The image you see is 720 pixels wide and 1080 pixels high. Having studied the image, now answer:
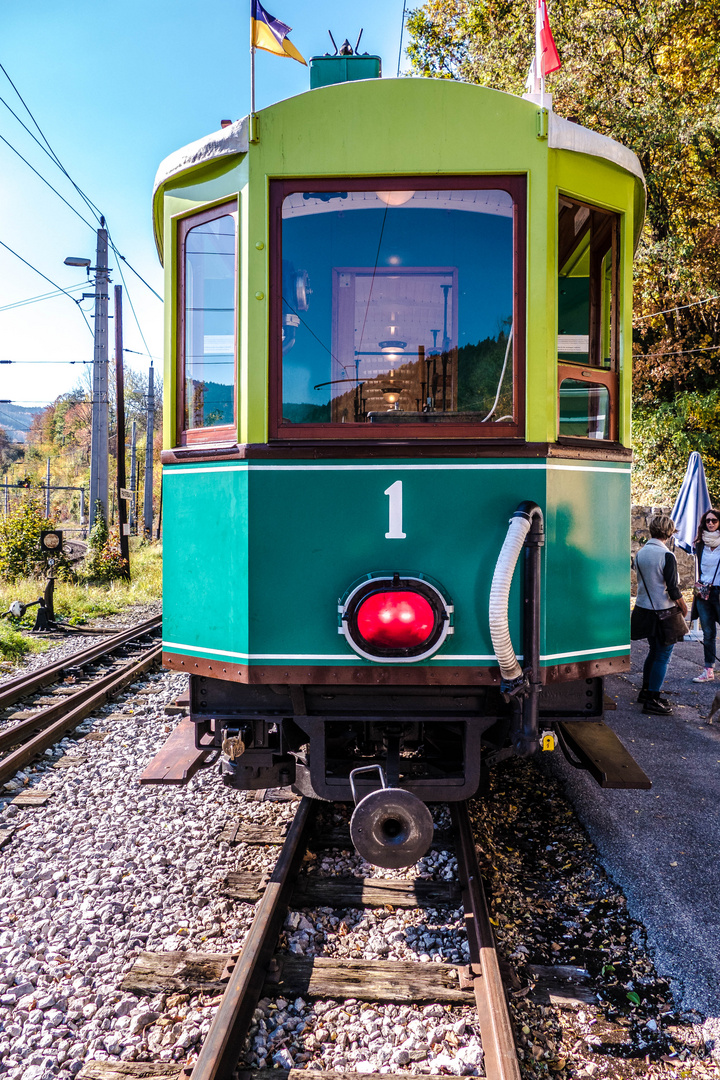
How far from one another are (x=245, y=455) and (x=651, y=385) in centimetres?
1629

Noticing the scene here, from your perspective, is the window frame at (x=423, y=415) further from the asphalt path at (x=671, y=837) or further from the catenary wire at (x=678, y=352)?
the catenary wire at (x=678, y=352)

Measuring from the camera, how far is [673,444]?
1541cm

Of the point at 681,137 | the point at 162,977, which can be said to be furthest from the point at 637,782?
the point at 681,137

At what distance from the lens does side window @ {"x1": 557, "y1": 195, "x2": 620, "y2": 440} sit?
10.4 feet

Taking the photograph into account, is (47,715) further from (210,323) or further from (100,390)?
(100,390)

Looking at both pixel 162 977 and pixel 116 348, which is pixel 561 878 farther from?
pixel 116 348

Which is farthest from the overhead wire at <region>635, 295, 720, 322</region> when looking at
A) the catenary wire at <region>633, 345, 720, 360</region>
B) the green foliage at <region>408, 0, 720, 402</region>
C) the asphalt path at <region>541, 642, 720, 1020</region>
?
the asphalt path at <region>541, 642, 720, 1020</region>

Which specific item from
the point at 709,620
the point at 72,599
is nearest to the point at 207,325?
the point at 709,620

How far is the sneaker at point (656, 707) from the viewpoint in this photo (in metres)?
6.44

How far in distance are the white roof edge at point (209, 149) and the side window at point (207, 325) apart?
0.68 ft

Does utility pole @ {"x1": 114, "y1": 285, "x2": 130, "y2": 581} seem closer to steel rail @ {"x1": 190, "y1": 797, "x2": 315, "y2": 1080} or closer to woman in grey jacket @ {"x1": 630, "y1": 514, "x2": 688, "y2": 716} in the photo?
woman in grey jacket @ {"x1": 630, "y1": 514, "x2": 688, "y2": 716}

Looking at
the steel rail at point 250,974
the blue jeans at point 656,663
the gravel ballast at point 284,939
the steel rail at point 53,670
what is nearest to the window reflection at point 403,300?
the steel rail at point 250,974

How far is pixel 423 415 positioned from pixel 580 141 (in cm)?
134

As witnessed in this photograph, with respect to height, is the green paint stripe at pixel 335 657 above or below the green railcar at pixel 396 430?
below
